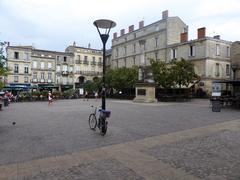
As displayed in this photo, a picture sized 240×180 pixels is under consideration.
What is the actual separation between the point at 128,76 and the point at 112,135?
85.8ft

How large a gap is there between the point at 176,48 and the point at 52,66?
3286cm

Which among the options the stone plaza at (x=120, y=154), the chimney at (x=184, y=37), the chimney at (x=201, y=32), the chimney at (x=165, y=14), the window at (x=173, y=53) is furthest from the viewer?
the chimney at (x=165, y=14)

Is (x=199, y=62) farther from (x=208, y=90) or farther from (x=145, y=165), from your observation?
(x=145, y=165)

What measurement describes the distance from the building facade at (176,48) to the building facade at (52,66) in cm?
1047

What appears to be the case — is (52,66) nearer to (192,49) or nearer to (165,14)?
(165,14)

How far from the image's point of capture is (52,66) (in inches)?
→ 2265

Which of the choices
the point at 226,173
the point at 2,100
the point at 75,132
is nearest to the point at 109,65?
the point at 2,100

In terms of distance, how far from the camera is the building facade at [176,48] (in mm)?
36906

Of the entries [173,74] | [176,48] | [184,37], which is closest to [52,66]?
[176,48]

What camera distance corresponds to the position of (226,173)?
4523 millimetres

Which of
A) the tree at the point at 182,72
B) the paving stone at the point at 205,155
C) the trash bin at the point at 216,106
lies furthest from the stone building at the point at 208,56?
the paving stone at the point at 205,155

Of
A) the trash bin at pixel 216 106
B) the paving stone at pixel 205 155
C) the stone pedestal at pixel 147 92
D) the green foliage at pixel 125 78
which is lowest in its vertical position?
the paving stone at pixel 205 155

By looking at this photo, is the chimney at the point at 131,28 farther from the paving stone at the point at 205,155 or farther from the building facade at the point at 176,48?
the paving stone at the point at 205,155

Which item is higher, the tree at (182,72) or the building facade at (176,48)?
the building facade at (176,48)
